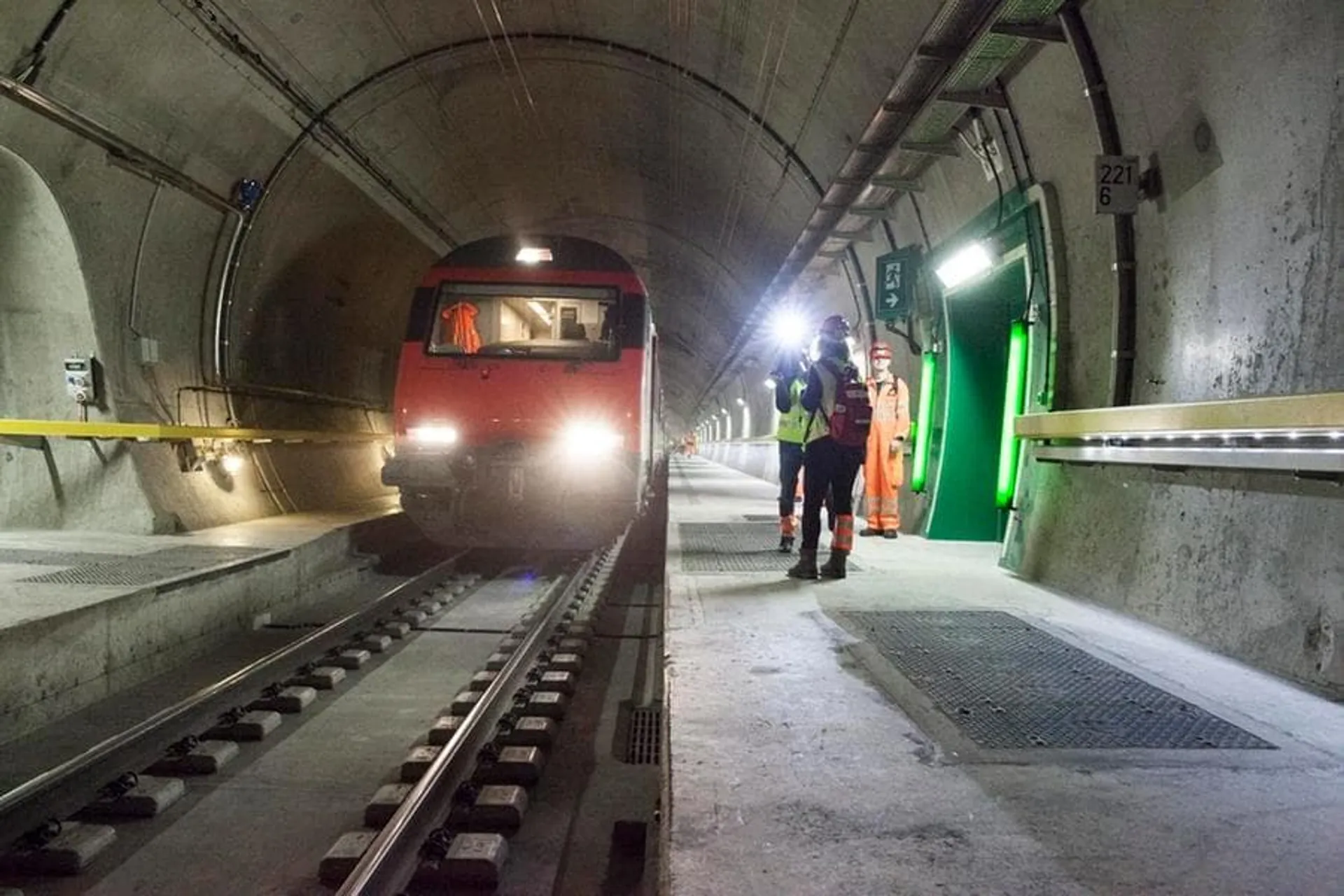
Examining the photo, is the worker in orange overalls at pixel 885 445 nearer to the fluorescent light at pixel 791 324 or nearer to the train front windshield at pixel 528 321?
the train front windshield at pixel 528 321

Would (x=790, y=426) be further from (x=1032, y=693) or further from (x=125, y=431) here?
(x=125, y=431)

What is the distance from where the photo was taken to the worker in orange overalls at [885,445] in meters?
8.64

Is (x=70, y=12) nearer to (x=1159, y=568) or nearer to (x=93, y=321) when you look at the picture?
(x=93, y=321)

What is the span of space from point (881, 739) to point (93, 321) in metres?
8.12

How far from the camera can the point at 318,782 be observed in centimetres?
404

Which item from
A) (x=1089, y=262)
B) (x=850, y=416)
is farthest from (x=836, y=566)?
(x=1089, y=262)

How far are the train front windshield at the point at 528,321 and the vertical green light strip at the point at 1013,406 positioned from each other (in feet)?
12.3

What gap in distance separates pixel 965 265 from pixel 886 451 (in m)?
1.90

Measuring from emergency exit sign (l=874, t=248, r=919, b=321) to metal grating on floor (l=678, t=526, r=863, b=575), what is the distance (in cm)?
250

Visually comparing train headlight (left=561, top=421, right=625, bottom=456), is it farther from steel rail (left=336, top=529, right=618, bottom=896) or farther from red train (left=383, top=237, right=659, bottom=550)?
steel rail (left=336, top=529, right=618, bottom=896)

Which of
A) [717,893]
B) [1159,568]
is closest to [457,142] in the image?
[1159,568]

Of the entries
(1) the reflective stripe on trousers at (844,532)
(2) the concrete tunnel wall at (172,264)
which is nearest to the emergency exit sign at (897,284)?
(1) the reflective stripe on trousers at (844,532)

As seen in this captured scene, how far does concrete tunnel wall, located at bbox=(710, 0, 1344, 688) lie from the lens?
12.3 feet

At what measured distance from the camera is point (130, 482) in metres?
8.52
